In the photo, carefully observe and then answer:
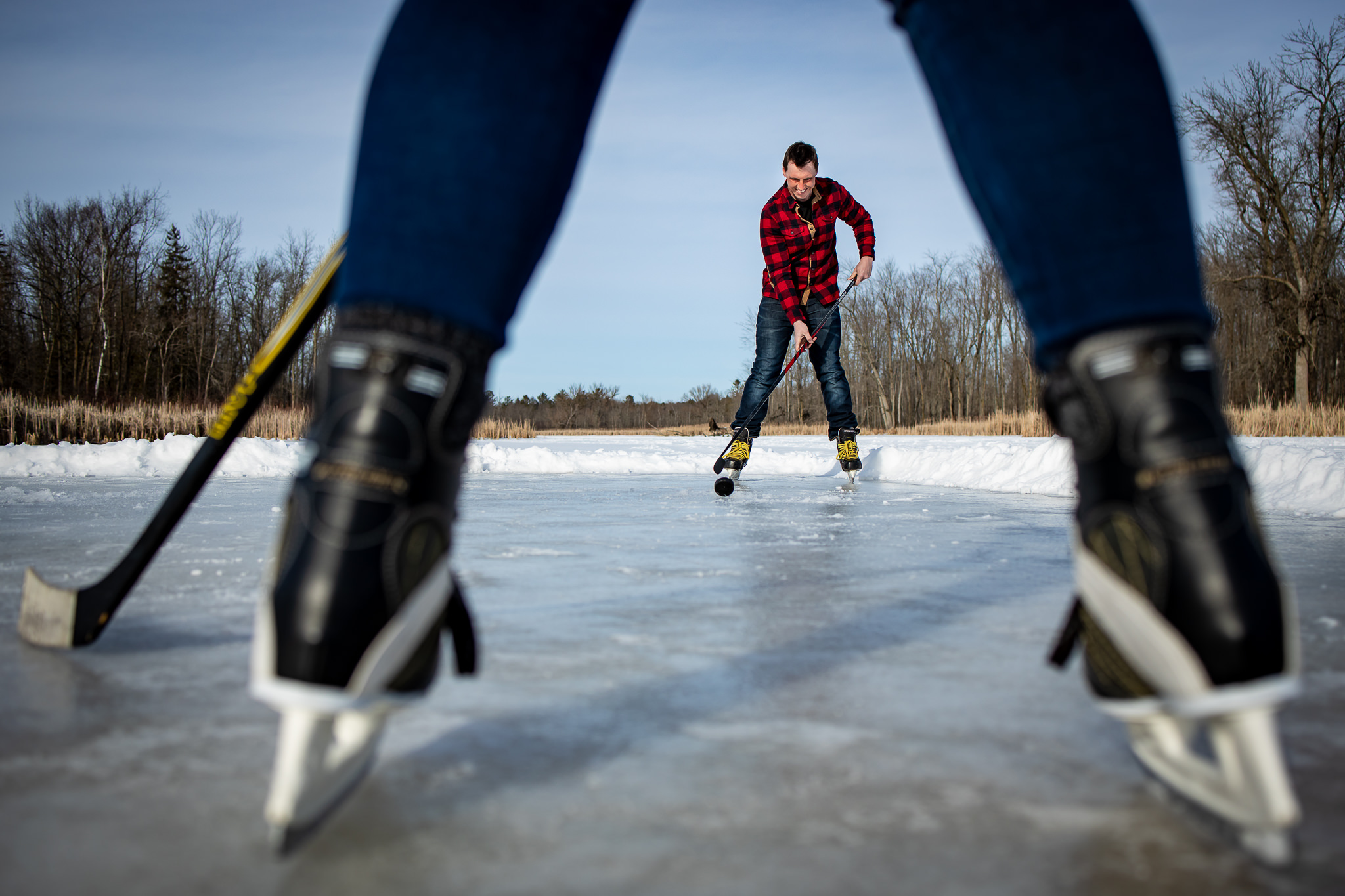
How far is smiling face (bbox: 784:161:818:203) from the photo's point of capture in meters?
4.57

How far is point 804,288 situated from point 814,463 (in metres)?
2.90

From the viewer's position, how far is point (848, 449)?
500cm

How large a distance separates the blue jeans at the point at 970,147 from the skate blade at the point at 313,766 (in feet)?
1.01

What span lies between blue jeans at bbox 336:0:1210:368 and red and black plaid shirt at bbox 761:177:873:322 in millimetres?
4042

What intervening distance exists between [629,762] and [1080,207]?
62 cm

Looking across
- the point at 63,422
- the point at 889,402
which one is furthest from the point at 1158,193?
the point at 889,402

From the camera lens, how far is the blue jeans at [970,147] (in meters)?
0.59

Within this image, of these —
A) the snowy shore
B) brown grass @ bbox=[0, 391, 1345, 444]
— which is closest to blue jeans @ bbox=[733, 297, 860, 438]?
the snowy shore

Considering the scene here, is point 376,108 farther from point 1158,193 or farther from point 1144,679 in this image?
point 1144,679

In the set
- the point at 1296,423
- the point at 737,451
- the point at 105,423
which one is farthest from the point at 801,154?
the point at 105,423

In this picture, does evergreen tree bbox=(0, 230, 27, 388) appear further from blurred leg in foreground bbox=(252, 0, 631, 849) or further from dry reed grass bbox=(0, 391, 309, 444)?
blurred leg in foreground bbox=(252, 0, 631, 849)

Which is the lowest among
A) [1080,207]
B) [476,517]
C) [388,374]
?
[476,517]

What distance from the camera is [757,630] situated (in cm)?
136

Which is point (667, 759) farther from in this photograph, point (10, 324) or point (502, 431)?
point (10, 324)
